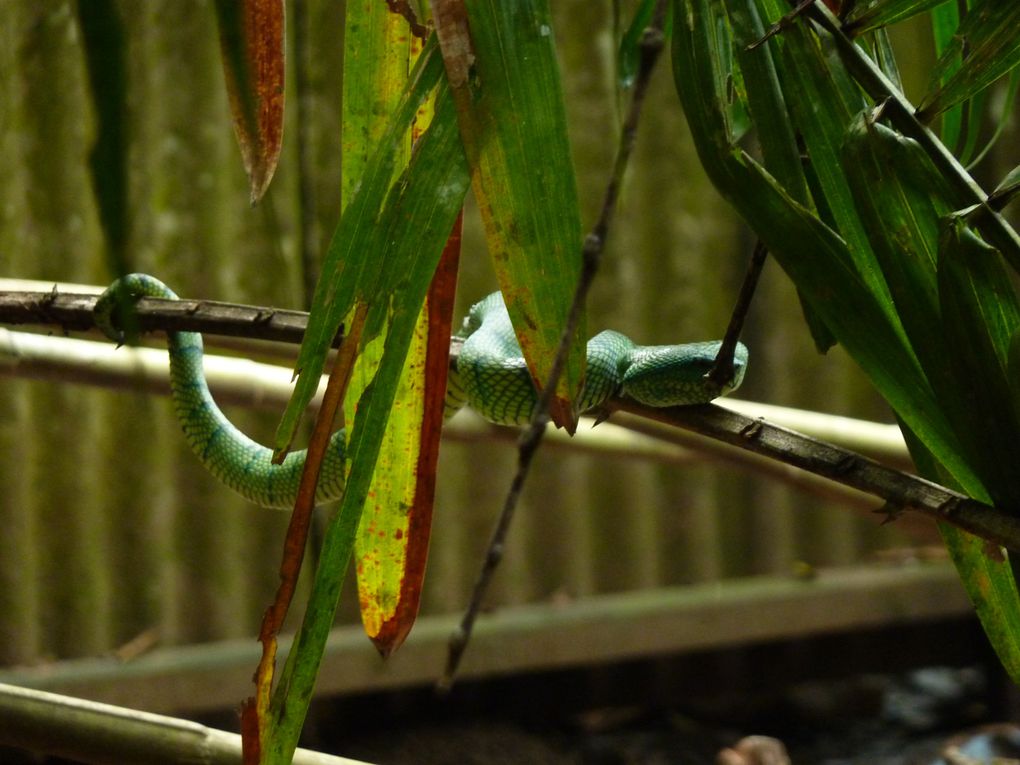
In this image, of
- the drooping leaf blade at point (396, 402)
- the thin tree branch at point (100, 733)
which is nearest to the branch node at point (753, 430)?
the drooping leaf blade at point (396, 402)

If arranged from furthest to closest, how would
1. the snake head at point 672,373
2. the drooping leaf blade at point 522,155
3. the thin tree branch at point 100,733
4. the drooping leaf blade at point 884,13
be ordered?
1. the snake head at point 672,373
2. the thin tree branch at point 100,733
3. the drooping leaf blade at point 884,13
4. the drooping leaf blade at point 522,155

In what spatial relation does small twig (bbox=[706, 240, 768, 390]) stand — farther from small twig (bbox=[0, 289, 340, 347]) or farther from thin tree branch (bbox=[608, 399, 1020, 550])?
small twig (bbox=[0, 289, 340, 347])

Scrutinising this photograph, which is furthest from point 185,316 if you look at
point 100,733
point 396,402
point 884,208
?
point 884,208

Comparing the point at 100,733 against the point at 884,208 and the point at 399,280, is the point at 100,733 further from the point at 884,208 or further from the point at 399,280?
the point at 884,208

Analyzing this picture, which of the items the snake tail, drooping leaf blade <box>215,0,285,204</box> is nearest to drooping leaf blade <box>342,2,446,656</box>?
drooping leaf blade <box>215,0,285,204</box>

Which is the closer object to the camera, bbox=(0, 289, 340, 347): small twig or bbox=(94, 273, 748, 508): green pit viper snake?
bbox=(0, 289, 340, 347): small twig

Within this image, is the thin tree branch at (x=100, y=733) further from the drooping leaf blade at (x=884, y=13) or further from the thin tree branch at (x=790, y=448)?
the drooping leaf blade at (x=884, y=13)
